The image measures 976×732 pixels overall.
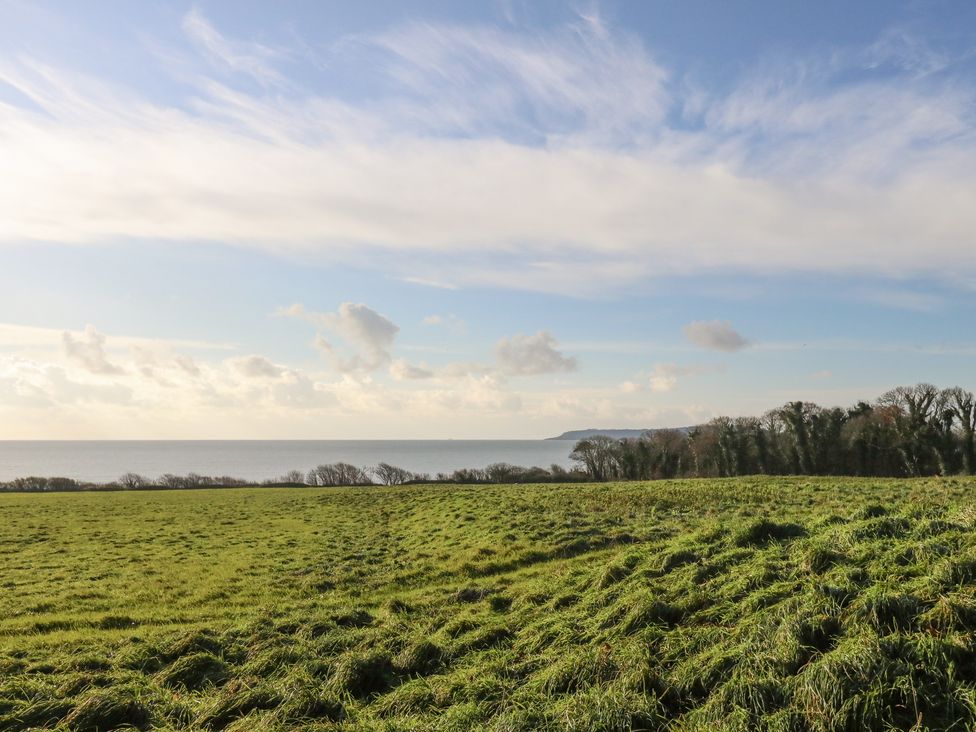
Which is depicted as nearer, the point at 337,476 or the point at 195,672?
the point at 195,672

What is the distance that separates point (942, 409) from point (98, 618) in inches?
2899

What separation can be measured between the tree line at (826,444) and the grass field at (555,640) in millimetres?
56764

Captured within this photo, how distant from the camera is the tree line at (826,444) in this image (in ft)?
191

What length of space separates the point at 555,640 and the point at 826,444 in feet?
234

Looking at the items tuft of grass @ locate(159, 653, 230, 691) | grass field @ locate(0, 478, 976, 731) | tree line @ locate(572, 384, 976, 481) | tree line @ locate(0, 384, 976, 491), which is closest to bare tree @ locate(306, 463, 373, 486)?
tree line @ locate(0, 384, 976, 491)

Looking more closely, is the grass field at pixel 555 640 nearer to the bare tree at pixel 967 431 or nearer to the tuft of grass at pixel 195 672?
the tuft of grass at pixel 195 672

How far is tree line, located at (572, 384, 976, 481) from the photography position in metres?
58.2

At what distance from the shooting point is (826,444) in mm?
67750

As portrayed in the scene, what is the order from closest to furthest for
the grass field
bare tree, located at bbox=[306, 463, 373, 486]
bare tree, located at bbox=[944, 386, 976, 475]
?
1. the grass field
2. bare tree, located at bbox=[944, 386, 976, 475]
3. bare tree, located at bbox=[306, 463, 373, 486]

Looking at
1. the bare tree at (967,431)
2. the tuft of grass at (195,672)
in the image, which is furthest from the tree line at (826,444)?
the tuft of grass at (195,672)

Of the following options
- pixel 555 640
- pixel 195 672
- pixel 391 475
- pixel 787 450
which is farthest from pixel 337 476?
pixel 555 640

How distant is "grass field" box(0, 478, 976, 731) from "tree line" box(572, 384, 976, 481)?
186 ft

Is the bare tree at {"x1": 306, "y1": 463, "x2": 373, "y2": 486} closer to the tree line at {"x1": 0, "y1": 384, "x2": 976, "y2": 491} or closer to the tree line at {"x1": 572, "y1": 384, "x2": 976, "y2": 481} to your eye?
the tree line at {"x1": 0, "y1": 384, "x2": 976, "y2": 491}

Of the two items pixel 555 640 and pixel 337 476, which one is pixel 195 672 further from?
pixel 337 476
